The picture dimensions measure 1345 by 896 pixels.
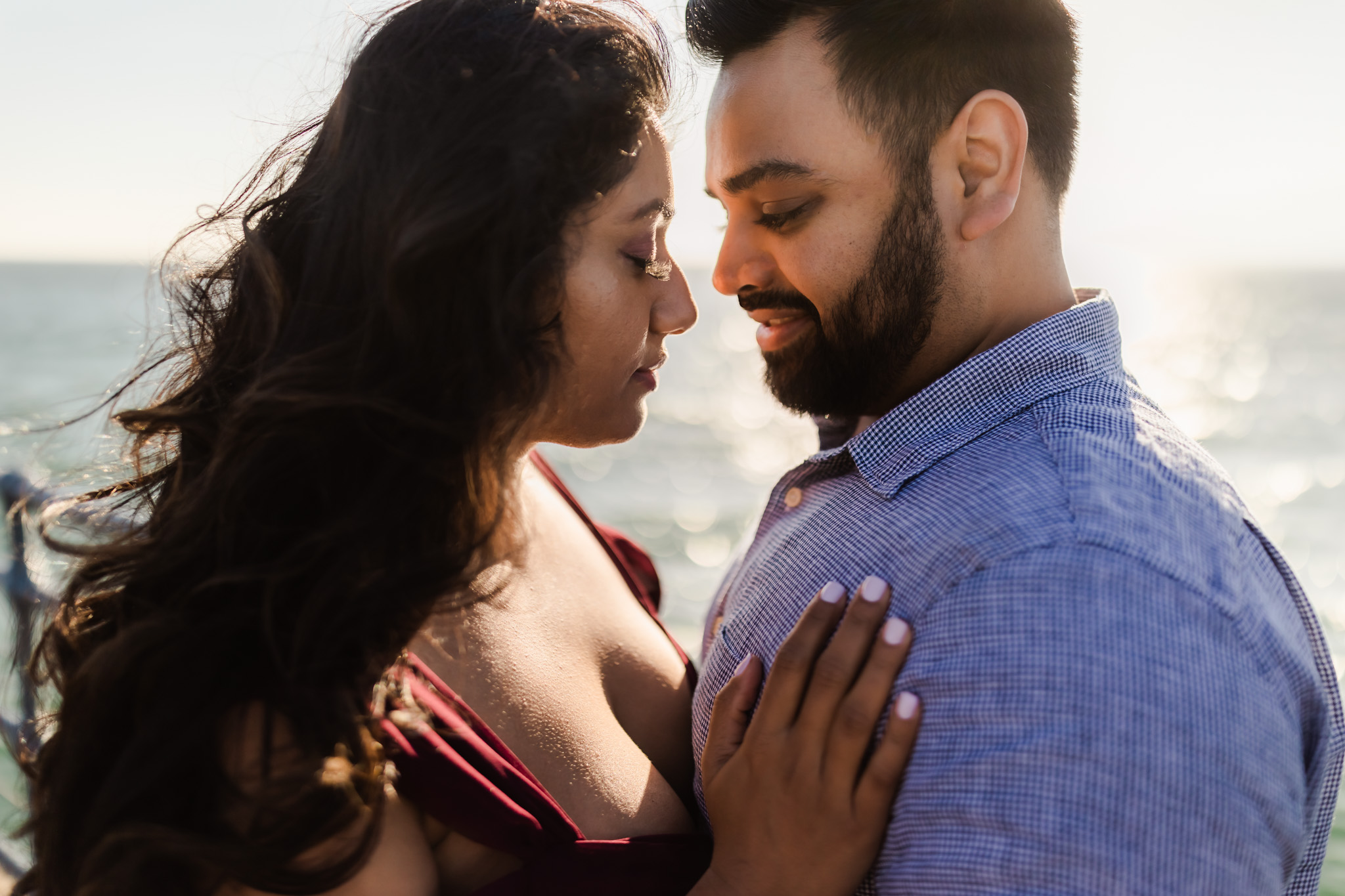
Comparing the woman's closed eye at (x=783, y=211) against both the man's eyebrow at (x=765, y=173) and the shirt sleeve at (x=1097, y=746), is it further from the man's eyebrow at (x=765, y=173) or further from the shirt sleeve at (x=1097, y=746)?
the shirt sleeve at (x=1097, y=746)

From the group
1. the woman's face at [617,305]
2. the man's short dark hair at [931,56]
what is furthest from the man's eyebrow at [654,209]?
the man's short dark hair at [931,56]

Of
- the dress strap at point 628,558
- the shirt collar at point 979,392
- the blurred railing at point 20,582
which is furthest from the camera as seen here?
the blurred railing at point 20,582

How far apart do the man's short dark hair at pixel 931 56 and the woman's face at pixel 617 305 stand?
0.46 metres

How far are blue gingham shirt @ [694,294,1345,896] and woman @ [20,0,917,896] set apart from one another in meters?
0.10

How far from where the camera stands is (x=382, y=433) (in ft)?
5.21

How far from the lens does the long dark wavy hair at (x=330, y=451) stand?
54.0 inches

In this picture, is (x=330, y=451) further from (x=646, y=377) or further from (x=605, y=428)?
(x=646, y=377)

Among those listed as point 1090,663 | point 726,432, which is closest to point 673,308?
point 1090,663

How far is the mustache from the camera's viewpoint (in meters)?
2.21

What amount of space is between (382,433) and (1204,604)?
1.30m

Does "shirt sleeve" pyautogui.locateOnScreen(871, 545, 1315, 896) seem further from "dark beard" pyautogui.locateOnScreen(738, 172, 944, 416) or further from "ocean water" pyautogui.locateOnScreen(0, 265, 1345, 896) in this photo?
"ocean water" pyautogui.locateOnScreen(0, 265, 1345, 896)

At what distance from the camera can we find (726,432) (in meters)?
22.7

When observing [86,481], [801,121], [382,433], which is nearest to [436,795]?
[382,433]

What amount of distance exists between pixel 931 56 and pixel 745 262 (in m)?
0.60
